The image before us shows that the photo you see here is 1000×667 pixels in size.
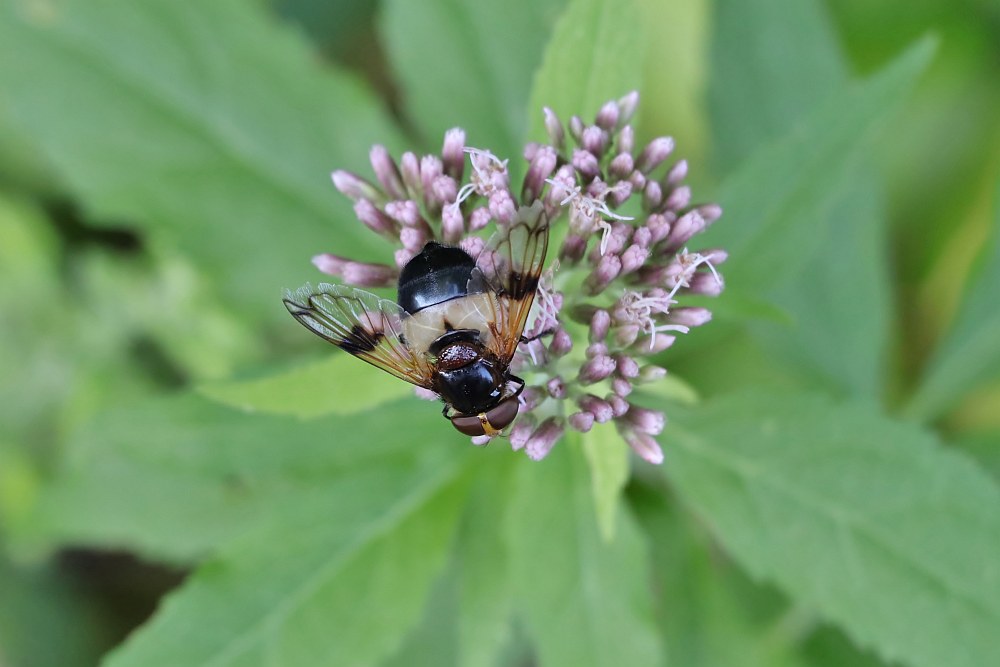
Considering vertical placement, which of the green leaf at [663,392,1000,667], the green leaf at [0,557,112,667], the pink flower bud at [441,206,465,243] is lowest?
the green leaf at [0,557,112,667]

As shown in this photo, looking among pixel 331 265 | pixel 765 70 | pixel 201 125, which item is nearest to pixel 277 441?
pixel 331 265

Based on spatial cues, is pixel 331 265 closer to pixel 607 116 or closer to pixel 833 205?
pixel 607 116

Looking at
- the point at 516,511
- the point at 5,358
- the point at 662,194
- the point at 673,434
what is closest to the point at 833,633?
the point at 673,434

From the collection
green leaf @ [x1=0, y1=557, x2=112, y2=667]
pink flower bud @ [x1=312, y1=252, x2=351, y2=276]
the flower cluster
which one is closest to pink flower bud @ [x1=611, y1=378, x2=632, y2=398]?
the flower cluster

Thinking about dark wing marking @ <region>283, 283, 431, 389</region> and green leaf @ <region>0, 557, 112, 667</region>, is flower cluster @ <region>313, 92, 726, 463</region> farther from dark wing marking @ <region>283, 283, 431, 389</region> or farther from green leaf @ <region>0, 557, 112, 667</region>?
green leaf @ <region>0, 557, 112, 667</region>

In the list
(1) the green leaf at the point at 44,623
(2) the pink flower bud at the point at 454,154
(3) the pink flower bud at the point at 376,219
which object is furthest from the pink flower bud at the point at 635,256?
(1) the green leaf at the point at 44,623

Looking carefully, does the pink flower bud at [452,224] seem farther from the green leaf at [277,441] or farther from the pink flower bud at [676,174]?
the green leaf at [277,441]

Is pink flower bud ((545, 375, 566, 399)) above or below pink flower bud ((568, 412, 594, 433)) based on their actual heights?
above
